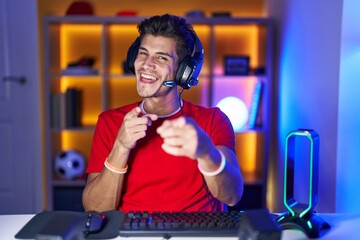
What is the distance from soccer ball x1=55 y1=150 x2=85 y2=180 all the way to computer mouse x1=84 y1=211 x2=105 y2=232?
7.28 ft

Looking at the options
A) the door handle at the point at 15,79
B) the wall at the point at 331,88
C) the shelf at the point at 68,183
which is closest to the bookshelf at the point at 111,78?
the shelf at the point at 68,183

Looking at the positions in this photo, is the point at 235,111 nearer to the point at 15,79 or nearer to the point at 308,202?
the point at 15,79

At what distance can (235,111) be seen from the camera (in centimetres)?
306

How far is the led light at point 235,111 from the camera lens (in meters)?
3.05

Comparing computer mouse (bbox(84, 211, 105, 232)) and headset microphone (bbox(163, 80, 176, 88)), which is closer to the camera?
computer mouse (bbox(84, 211, 105, 232))

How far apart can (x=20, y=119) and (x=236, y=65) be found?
1.69m

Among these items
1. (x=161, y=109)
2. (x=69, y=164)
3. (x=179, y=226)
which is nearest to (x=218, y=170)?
(x=179, y=226)

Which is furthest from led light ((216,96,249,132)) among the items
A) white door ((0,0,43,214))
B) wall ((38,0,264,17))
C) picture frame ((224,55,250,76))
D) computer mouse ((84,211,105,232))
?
computer mouse ((84,211,105,232))

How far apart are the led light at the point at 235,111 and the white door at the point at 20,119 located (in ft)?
→ 4.75

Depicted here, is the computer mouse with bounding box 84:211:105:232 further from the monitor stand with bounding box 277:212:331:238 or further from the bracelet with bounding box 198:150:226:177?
the monitor stand with bounding box 277:212:331:238

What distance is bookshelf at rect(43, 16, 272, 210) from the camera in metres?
3.23

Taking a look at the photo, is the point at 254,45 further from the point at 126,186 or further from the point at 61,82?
the point at 126,186

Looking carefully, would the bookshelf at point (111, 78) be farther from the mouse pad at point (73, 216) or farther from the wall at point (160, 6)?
the mouse pad at point (73, 216)

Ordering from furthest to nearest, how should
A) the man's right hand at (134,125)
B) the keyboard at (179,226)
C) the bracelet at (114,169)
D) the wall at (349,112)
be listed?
the wall at (349,112) < the bracelet at (114,169) < the man's right hand at (134,125) < the keyboard at (179,226)
